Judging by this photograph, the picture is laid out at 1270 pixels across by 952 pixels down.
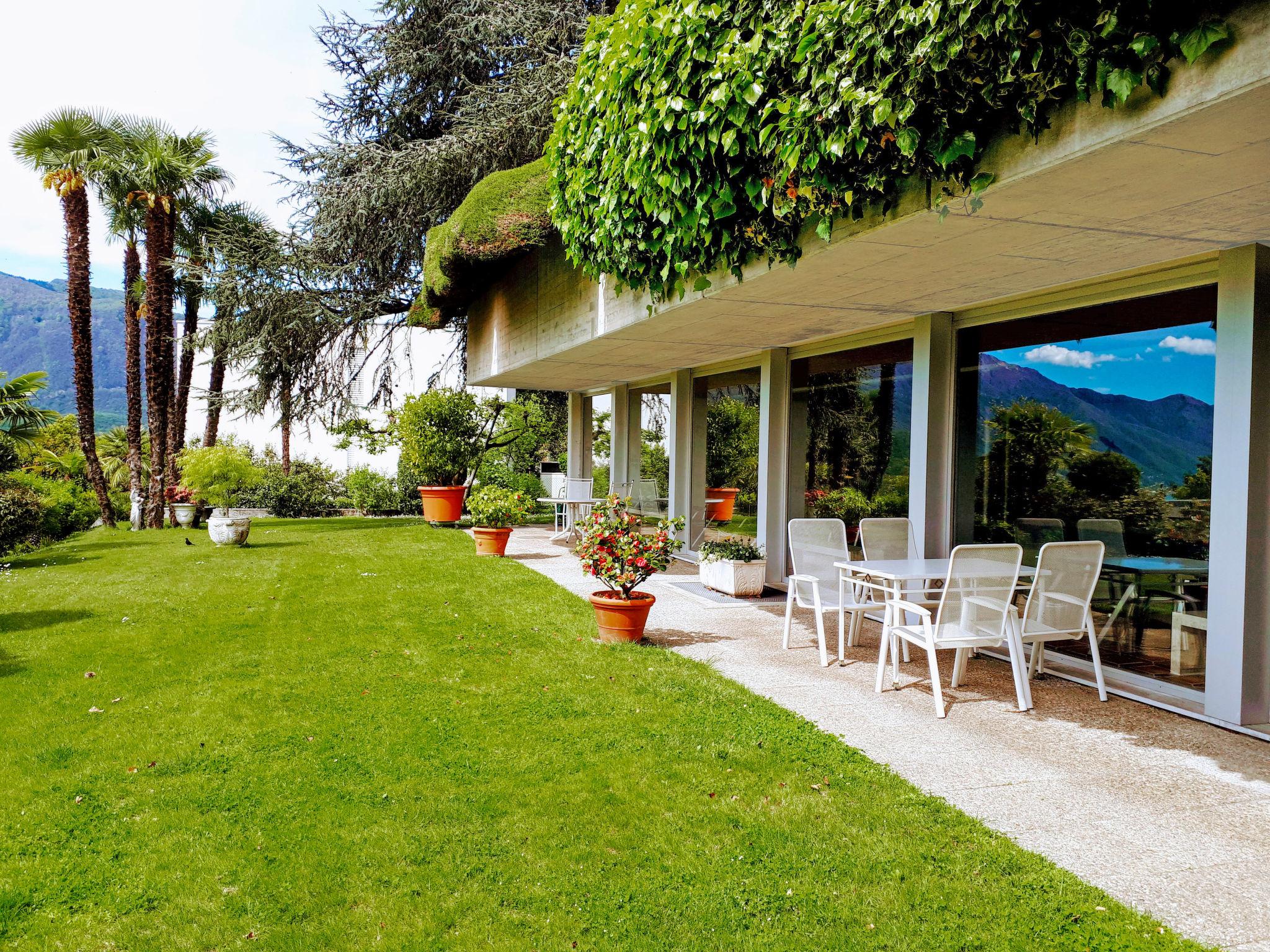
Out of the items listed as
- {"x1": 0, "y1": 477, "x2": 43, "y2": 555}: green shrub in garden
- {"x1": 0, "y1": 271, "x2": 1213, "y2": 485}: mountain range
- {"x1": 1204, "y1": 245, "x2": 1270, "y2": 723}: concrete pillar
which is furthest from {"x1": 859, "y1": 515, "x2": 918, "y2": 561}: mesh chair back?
{"x1": 0, "y1": 477, "x2": 43, "y2": 555}: green shrub in garden

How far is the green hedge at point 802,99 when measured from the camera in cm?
271

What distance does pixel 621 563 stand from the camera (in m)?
6.38

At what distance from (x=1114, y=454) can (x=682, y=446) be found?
6.58 m

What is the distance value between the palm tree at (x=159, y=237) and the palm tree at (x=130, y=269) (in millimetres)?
253

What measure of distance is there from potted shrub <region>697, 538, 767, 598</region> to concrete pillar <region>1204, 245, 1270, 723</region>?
15.5ft

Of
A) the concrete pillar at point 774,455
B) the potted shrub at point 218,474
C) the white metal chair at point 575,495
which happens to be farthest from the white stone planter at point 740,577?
the potted shrub at point 218,474

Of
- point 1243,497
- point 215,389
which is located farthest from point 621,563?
point 215,389

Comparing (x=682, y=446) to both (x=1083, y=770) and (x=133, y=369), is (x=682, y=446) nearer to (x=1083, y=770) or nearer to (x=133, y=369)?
(x=1083, y=770)

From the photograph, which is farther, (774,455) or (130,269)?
(130,269)

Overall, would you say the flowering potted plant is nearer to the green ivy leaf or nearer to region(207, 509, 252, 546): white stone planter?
the green ivy leaf

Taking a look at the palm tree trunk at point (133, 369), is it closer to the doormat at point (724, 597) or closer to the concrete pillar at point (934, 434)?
the doormat at point (724, 597)

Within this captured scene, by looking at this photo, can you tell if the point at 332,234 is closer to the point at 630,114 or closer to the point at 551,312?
the point at 551,312

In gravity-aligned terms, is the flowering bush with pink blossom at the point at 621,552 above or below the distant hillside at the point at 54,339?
below

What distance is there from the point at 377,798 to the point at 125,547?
38.2 feet
